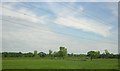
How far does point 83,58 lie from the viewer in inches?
2596

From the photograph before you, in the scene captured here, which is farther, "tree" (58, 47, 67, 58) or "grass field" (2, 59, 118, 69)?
"tree" (58, 47, 67, 58)

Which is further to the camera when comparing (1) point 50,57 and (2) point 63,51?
(1) point 50,57

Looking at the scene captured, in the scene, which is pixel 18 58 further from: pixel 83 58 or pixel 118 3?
pixel 118 3

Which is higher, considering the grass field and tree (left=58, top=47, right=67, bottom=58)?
tree (left=58, top=47, right=67, bottom=58)

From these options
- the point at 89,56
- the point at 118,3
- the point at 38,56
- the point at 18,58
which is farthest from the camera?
the point at 89,56

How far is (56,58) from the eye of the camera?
6975 centimetres

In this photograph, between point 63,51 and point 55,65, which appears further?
point 63,51

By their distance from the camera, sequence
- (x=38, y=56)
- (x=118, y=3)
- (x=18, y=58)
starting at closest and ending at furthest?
(x=118, y=3)
(x=18, y=58)
(x=38, y=56)

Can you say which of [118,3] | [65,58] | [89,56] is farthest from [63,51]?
[118,3]

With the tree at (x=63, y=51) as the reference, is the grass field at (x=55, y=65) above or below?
below

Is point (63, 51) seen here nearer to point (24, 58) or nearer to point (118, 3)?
point (24, 58)

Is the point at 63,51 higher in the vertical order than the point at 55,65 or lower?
higher

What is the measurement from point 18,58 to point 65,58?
497 inches

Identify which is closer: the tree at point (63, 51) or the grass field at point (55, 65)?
the grass field at point (55, 65)
